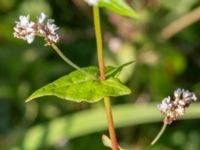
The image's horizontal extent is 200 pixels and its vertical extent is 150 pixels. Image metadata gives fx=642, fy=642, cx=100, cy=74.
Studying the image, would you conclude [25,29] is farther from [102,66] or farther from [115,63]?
[115,63]

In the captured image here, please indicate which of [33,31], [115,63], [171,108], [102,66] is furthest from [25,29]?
[115,63]

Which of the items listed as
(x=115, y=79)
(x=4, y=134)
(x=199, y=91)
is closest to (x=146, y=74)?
(x=199, y=91)

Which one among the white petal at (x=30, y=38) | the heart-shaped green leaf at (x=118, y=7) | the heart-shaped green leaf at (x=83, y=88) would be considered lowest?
the heart-shaped green leaf at (x=83, y=88)

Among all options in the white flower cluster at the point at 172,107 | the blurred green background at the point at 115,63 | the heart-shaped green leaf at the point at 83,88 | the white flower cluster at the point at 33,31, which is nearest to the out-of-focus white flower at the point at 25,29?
the white flower cluster at the point at 33,31

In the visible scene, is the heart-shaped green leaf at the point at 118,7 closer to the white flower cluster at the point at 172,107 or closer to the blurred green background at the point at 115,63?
the white flower cluster at the point at 172,107

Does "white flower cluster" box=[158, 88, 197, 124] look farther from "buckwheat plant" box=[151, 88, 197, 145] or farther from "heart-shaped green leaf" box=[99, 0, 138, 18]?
"heart-shaped green leaf" box=[99, 0, 138, 18]

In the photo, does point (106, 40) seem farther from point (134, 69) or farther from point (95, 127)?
point (95, 127)

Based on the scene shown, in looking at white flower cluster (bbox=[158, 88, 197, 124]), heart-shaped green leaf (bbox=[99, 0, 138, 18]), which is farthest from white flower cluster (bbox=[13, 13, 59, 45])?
white flower cluster (bbox=[158, 88, 197, 124])

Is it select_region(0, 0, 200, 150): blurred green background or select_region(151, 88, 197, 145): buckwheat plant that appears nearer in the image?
select_region(151, 88, 197, 145): buckwheat plant
